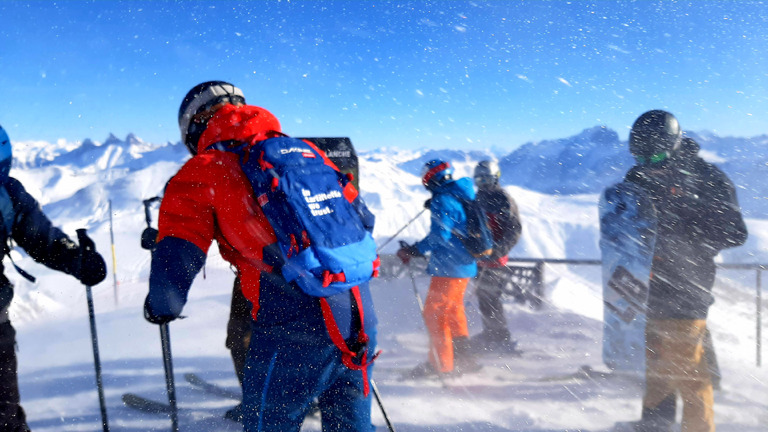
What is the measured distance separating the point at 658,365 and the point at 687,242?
0.74 m

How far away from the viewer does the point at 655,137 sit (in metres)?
2.37

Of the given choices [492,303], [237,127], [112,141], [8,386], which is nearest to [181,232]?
[237,127]

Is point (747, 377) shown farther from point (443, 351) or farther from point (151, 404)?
point (151, 404)

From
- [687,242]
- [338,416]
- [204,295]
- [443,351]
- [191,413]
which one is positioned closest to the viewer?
[338,416]

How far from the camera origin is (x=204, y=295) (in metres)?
5.88

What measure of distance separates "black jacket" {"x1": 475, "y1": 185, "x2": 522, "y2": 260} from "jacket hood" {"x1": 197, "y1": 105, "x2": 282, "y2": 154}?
3.00 metres

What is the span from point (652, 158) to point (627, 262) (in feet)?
2.13

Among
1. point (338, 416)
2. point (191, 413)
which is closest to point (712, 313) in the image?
point (338, 416)

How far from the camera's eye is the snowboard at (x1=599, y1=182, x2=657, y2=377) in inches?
93.6

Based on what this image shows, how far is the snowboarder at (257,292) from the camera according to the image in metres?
1.22

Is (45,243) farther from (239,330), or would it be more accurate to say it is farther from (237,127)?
(237,127)

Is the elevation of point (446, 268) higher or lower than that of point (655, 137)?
lower

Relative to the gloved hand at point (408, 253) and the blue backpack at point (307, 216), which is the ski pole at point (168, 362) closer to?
the blue backpack at point (307, 216)

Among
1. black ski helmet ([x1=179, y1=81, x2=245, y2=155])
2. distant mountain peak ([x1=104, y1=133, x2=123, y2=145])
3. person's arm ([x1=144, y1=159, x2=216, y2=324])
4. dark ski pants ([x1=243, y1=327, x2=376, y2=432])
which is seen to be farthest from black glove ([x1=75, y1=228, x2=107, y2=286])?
distant mountain peak ([x1=104, y1=133, x2=123, y2=145])
